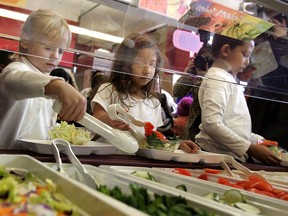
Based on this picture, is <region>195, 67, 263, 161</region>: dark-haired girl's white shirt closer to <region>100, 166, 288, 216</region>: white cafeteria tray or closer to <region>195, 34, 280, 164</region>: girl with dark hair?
<region>195, 34, 280, 164</region>: girl with dark hair

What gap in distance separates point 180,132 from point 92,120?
1.78 metres

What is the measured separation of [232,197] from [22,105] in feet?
3.57

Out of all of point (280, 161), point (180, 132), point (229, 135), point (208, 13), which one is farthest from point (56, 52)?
point (180, 132)

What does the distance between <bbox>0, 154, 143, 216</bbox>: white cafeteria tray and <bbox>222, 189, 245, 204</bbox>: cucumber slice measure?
0.99 ft

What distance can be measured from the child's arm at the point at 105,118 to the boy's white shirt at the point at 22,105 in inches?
8.5

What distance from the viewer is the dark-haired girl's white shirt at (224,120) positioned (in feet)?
5.50

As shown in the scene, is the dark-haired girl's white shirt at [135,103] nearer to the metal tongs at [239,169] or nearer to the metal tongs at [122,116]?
the metal tongs at [122,116]

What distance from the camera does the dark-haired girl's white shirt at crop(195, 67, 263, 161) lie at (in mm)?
1676

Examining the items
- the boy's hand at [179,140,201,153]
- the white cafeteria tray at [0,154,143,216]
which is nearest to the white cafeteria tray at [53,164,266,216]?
the white cafeteria tray at [0,154,143,216]

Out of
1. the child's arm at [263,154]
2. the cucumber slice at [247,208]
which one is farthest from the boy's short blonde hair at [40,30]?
the child's arm at [263,154]

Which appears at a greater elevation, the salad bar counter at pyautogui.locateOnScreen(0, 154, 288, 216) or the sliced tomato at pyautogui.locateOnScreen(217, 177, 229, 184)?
the salad bar counter at pyautogui.locateOnScreen(0, 154, 288, 216)

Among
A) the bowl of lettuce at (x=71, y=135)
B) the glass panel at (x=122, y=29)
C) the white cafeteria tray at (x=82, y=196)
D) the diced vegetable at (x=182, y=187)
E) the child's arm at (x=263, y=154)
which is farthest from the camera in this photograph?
the child's arm at (x=263, y=154)

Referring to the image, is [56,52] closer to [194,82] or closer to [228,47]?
[194,82]

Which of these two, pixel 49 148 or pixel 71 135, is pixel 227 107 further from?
pixel 49 148
